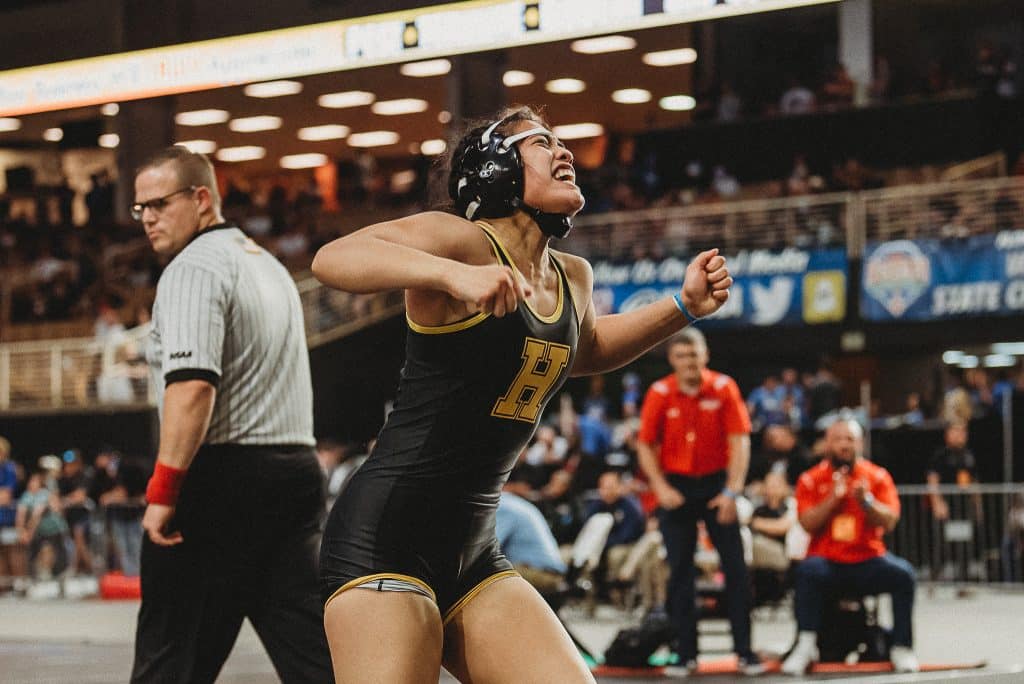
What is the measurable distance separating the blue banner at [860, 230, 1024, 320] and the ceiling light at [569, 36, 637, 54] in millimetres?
7500

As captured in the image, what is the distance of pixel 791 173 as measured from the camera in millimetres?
25469

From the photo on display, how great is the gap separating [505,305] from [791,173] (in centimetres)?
2269

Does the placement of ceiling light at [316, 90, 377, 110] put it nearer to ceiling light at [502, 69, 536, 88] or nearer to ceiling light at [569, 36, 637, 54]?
ceiling light at [502, 69, 536, 88]

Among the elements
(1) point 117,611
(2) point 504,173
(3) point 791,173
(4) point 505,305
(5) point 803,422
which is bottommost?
(1) point 117,611

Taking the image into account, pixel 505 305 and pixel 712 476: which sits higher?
pixel 505 305

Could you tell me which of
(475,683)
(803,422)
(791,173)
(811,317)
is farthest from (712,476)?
(791,173)

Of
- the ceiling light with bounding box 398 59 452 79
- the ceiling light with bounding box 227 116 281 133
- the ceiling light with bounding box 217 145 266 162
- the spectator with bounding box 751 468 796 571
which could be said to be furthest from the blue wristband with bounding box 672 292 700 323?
the ceiling light with bounding box 217 145 266 162

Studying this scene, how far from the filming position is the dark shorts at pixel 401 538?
376 centimetres

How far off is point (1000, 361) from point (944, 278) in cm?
432

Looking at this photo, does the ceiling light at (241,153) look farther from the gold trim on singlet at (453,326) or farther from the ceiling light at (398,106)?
the gold trim on singlet at (453,326)

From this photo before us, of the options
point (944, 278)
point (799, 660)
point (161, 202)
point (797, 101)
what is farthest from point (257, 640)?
point (797, 101)

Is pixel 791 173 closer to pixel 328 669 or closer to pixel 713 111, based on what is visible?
pixel 713 111

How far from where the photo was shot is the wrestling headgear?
155 inches

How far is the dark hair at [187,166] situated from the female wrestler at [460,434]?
1391mm
